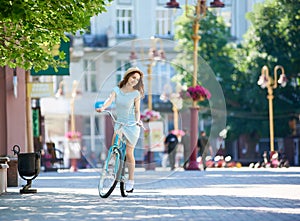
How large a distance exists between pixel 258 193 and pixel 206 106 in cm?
4664

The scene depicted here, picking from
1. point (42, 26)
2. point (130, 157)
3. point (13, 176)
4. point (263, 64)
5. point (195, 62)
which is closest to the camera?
point (130, 157)

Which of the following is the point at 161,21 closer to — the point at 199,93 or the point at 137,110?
the point at 199,93

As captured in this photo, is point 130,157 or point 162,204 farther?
point 130,157

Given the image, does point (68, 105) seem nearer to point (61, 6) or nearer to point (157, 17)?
point (157, 17)

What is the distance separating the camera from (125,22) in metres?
75.3

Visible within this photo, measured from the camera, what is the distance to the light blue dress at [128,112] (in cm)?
1873

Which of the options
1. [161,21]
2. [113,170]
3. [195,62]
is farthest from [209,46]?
[113,170]

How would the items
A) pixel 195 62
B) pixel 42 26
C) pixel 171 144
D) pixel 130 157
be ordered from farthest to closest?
pixel 171 144, pixel 195 62, pixel 42 26, pixel 130 157

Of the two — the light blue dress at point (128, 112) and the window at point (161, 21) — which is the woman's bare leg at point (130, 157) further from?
the window at point (161, 21)

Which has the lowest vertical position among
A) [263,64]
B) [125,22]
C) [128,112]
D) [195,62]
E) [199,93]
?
[128,112]

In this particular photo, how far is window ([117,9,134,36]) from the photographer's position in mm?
74625

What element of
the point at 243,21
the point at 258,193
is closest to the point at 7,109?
the point at 258,193

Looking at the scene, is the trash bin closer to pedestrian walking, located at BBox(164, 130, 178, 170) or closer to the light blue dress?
the light blue dress

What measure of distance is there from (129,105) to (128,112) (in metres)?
0.13
